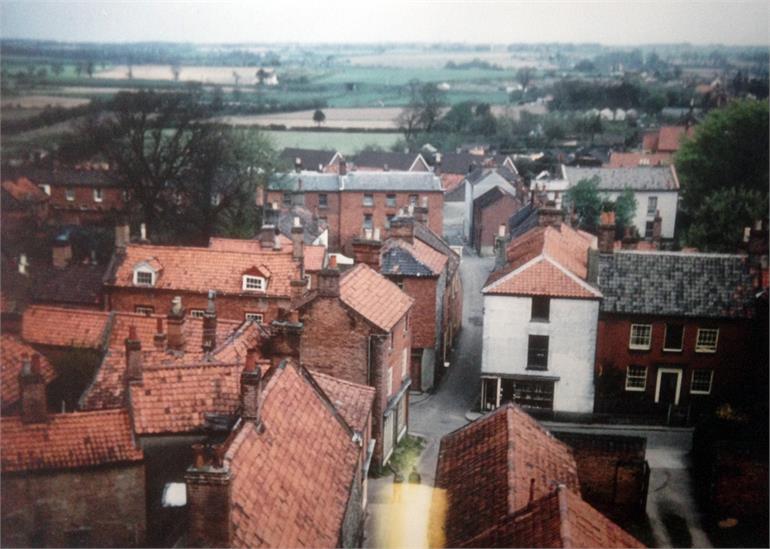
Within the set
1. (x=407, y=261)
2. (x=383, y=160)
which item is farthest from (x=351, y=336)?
(x=383, y=160)

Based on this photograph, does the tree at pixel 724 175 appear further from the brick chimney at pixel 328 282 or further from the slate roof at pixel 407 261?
the brick chimney at pixel 328 282

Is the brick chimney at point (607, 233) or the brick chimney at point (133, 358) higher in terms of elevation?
the brick chimney at point (607, 233)

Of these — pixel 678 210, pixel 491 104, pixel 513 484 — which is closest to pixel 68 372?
pixel 513 484

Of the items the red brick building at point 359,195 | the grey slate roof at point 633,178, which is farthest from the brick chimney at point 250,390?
the red brick building at point 359,195

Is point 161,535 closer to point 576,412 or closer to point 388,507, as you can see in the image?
point 388,507

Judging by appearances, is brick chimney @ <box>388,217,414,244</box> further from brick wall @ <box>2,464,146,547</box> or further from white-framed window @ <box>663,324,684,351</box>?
brick wall @ <box>2,464,146,547</box>

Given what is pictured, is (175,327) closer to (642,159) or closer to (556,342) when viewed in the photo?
(556,342)

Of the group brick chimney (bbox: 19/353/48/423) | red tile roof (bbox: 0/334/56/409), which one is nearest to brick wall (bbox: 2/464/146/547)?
brick chimney (bbox: 19/353/48/423)

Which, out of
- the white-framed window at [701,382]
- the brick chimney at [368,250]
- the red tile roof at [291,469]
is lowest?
the white-framed window at [701,382]

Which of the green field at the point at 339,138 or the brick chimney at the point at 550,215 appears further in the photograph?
the brick chimney at the point at 550,215
